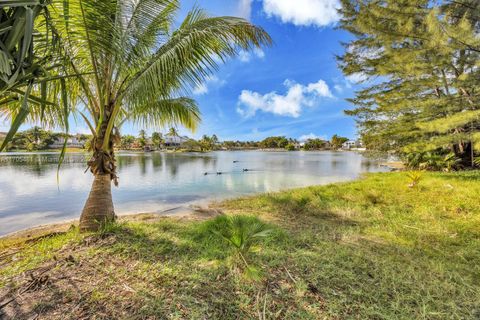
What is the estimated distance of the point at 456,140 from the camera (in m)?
6.45

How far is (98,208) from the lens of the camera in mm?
3533

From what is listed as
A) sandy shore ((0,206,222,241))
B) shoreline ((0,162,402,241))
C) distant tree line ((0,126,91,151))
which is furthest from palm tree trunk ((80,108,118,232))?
shoreline ((0,162,402,241))

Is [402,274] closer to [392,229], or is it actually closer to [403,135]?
[392,229]

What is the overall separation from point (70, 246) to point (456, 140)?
1023 centimetres

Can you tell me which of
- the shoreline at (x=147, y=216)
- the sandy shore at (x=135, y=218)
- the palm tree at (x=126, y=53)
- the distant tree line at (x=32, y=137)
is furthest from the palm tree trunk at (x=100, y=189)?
the shoreline at (x=147, y=216)

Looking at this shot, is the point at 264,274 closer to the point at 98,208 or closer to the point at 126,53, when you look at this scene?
the point at 98,208

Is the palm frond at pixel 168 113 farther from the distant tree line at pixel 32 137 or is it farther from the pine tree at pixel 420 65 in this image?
the pine tree at pixel 420 65

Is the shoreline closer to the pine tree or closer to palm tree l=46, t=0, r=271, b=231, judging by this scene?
palm tree l=46, t=0, r=271, b=231

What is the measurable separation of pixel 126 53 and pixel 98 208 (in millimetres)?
2646

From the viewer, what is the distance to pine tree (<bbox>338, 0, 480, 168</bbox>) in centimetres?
588

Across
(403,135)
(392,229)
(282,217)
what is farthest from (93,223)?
(403,135)

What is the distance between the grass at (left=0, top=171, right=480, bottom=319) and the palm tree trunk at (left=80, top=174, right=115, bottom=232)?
269mm

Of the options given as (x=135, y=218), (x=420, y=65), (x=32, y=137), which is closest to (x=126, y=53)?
(x=32, y=137)

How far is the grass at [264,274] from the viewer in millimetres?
1728
